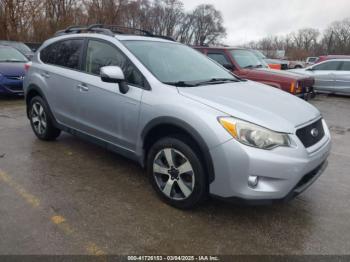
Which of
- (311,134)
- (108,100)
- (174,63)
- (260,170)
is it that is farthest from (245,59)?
(260,170)

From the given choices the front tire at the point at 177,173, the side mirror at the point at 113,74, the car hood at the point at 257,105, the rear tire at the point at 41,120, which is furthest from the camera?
the rear tire at the point at 41,120

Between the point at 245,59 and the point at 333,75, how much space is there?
5.22 metres

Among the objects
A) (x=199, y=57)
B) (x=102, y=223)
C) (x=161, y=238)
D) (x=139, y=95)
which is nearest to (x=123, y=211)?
(x=102, y=223)

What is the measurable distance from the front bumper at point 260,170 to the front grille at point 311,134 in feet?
0.36

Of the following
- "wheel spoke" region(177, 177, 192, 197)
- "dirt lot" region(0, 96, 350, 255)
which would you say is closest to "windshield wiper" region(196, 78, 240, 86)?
"wheel spoke" region(177, 177, 192, 197)

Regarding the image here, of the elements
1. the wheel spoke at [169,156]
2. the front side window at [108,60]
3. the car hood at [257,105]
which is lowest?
the wheel spoke at [169,156]

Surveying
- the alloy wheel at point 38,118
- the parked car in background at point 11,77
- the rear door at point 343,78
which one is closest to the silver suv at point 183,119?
the alloy wheel at point 38,118

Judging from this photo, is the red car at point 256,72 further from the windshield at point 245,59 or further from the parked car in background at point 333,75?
the parked car in background at point 333,75

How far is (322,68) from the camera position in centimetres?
1258

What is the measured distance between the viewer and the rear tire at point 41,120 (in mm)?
4902

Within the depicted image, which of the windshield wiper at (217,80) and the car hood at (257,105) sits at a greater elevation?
the windshield wiper at (217,80)

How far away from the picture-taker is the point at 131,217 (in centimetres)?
311

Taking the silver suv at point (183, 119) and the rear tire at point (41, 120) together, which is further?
the rear tire at point (41, 120)

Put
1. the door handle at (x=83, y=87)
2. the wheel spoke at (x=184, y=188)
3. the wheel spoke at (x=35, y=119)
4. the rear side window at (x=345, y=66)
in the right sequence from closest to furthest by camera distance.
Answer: the wheel spoke at (x=184, y=188) < the door handle at (x=83, y=87) < the wheel spoke at (x=35, y=119) < the rear side window at (x=345, y=66)
